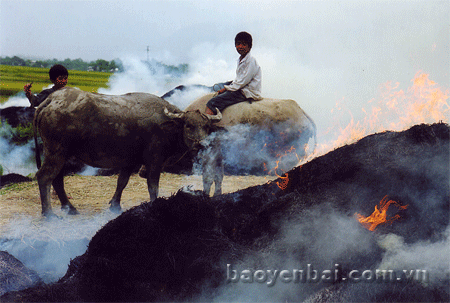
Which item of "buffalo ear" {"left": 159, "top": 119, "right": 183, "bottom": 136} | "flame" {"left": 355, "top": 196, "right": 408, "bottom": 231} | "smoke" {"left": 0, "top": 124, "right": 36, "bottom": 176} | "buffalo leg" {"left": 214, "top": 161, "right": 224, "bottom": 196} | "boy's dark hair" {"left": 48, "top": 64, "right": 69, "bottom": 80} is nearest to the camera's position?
"flame" {"left": 355, "top": 196, "right": 408, "bottom": 231}

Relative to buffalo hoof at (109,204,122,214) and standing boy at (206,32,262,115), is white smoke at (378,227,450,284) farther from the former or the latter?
buffalo hoof at (109,204,122,214)

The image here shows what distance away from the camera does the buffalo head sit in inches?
285

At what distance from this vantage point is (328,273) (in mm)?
3639

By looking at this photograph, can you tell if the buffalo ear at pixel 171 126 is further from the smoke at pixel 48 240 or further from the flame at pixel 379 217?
the flame at pixel 379 217

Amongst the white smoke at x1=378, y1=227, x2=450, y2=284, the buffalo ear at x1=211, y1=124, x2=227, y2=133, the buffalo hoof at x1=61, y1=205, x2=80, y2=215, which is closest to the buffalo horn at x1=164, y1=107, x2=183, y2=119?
the buffalo ear at x1=211, y1=124, x2=227, y2=133

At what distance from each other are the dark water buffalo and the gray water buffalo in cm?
104

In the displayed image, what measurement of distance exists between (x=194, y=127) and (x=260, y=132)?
2.64 metres

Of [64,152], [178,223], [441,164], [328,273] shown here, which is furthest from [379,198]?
[64,152]

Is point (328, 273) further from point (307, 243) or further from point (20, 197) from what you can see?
point (20, 197)

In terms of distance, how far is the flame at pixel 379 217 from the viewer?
12.7ft

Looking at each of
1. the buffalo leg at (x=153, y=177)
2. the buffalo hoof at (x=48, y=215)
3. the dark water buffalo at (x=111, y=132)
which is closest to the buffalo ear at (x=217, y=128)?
the dark water buffalo at (x=111, y=132)

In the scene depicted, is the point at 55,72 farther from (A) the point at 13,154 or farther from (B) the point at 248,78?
(A) the point at 13,154

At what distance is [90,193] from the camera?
9859mm

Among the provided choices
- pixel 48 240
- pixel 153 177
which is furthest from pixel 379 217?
pixel 48 240
